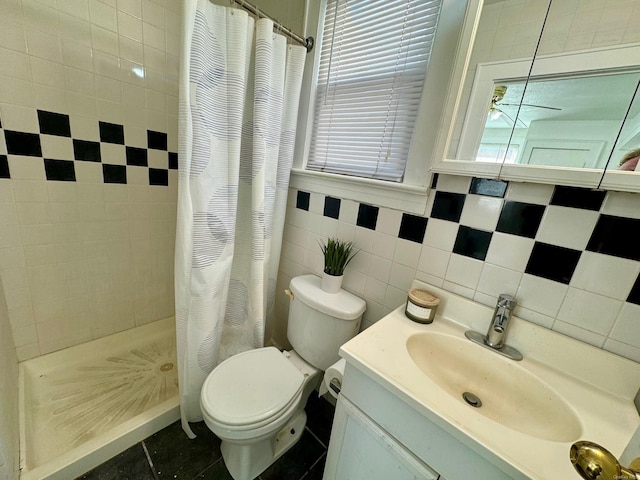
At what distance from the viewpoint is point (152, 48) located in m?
1.29

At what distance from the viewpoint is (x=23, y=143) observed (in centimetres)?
107

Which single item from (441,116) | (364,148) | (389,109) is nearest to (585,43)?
(441,116)

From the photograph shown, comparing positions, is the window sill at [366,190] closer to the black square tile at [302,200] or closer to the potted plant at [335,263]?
the black square tile at [302,200]

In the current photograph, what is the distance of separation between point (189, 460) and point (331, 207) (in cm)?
125

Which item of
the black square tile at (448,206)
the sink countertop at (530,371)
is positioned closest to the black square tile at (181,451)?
the sink countertop at (530,371)

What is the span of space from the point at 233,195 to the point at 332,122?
0.58 meters

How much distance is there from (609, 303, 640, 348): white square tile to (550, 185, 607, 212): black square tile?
263mm

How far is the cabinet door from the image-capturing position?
607 mm

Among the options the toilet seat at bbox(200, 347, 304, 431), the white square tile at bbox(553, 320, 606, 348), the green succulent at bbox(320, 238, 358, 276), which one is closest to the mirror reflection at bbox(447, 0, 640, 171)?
the white square tile at bbox(553, 320, 606, 348)

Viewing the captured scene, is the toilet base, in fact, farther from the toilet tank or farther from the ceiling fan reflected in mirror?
the ceiling fan reflected in mirror

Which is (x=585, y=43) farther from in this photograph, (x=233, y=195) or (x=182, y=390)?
(x=182, y=390)

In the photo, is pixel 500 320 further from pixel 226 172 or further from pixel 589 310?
pixel 226 172

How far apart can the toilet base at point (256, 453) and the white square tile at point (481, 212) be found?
1.03 meters

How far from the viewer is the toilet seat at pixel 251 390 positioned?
0.84 m
